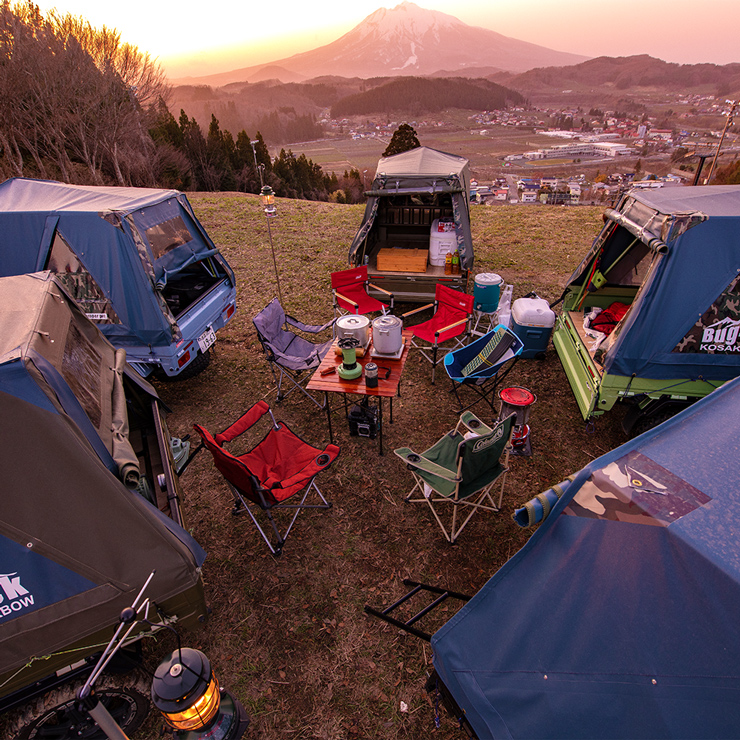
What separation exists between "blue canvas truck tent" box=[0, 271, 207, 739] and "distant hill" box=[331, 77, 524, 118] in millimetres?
116690

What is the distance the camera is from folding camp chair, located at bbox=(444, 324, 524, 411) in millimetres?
5070

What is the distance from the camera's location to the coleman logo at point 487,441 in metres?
3.45

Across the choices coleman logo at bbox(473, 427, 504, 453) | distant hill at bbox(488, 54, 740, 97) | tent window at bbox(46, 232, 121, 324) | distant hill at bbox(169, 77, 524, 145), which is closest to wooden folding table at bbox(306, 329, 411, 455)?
coleman logo at bbox(473, 427, 504, 453)

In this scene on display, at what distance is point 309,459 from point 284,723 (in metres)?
2.02

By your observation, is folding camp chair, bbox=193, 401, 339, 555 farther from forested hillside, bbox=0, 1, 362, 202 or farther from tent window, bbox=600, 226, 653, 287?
forested hillside, bbox=0, 1, 362, 202

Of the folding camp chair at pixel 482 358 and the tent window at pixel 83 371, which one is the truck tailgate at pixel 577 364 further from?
the tent window at pixel 83 371

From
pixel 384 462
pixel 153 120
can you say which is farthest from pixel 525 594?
pixel 153 120

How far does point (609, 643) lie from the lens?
6.30 ft

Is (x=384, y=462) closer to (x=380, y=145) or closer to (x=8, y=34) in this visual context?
(x=8, y=34)

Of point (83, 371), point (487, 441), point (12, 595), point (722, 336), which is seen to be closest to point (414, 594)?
point (487, 441)

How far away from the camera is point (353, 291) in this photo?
718 cm

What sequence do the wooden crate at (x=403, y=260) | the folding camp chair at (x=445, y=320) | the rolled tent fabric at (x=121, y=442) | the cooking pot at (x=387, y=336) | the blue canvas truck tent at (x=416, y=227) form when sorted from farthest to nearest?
the wooden crate at (x=403, y=260) → the blue canvas truck tent at (x=416, y=227) → the folding camp chair at (x=445, y=320) → the cooking pot at (x=387, y=336) → the rolled tent fabric at (x=121, y=442)

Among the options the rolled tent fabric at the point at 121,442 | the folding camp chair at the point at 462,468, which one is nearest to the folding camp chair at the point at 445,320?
the folding camp chair at the point at 462,468

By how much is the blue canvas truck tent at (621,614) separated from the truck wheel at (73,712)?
2.23m
